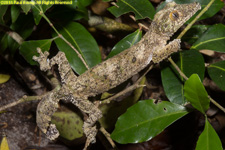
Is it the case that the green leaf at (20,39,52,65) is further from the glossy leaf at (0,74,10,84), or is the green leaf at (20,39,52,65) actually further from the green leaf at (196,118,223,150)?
the green leaf at (196,118,223,150)

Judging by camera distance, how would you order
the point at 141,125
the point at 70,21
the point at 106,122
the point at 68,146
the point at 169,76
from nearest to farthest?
1. the point at 141,125
2. the point at 169,76
3. the point at 70,21
4. the point at 106,122
5. the point at 68,146

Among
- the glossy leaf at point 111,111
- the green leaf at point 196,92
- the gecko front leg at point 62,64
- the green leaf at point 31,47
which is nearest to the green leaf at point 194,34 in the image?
the glossy leaf at point 111,111

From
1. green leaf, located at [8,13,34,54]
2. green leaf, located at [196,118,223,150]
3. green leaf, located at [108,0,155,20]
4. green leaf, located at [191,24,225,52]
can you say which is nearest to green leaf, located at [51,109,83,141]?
green leaf, located at [8,13,34,54]

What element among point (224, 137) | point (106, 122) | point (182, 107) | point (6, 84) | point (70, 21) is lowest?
point (224, 137)

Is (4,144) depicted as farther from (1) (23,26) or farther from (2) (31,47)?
(1) (23,26)

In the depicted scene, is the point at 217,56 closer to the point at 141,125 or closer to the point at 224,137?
the point at 224,137

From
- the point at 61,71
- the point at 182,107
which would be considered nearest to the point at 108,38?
the point at 61,71

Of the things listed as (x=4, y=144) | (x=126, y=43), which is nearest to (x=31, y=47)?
(x=126, y=43)
